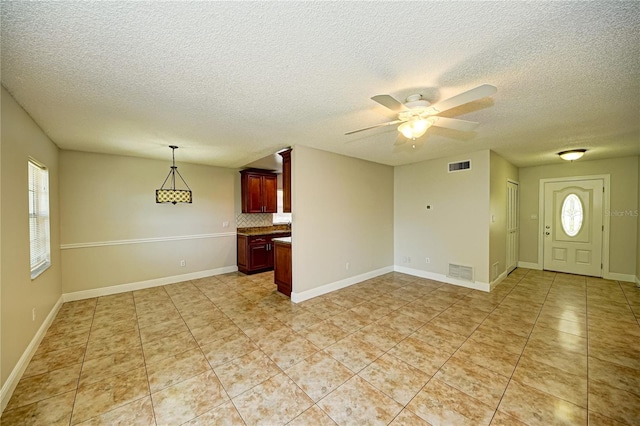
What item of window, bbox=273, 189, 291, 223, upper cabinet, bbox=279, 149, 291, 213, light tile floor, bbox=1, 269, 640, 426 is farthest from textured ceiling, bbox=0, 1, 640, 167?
window, bbox=273, 189, 291, 223

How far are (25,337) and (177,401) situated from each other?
72.0 inches

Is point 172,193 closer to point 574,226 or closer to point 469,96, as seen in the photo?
point 469,96

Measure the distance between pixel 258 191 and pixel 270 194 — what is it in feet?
1.07

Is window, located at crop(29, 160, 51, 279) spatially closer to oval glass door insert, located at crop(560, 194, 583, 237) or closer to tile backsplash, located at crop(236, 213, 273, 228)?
tile backsplash, located at crop(236, 213, 273, 228)

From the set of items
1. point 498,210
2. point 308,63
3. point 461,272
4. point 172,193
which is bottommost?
point 461,272

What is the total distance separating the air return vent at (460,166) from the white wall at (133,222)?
15.9ft

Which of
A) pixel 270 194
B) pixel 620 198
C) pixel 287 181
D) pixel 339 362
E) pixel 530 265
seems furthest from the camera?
pixel 270 194

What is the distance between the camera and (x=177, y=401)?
1922 mm

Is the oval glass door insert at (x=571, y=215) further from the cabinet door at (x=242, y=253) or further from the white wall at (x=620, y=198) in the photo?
the cabinet door at (x=242, y=253)

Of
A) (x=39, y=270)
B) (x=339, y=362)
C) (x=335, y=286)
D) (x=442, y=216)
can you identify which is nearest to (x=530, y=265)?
(x=442, y=216)

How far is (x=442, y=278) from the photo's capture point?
496 cm

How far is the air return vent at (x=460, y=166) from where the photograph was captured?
457 cm

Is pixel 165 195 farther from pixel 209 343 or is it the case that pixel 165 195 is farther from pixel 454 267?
pixel 454 267

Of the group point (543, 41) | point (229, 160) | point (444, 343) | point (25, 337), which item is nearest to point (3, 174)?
point (25, 337)
